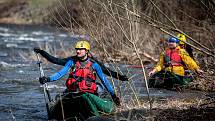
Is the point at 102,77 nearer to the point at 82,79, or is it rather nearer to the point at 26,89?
the point at 82,79

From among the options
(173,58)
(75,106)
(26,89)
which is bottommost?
(75,106)

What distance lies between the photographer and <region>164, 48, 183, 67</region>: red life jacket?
13.9 m

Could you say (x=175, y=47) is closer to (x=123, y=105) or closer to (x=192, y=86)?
(x=192, y=86)

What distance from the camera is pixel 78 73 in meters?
9.80

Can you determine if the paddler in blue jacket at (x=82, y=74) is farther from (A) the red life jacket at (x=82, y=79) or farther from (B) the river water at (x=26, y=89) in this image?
(B) the river water at (x=26, y=89)

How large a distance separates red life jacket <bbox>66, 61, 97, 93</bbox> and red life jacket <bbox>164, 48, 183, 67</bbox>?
14.5ft

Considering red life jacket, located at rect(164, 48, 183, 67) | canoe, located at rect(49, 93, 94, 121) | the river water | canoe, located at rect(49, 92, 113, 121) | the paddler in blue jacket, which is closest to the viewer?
canoe, located at rect(49, 92, 113, 121)

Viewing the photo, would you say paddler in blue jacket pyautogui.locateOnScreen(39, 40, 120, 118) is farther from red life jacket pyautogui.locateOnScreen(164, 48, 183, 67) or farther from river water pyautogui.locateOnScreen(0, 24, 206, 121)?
red life jacket pyautogui.locateOnScreen(164, 48, 183, 67)

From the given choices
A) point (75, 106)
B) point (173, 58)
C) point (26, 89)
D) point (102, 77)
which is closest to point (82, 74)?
point (102, 77)

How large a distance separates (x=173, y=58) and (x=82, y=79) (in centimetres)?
472

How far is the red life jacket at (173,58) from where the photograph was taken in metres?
13.9

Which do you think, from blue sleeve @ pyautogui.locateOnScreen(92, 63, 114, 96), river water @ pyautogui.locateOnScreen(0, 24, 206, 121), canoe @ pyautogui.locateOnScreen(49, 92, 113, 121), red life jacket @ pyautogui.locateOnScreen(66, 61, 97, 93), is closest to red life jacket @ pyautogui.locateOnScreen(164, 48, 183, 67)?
river water @ pyautogui.locateOnScreen(0, 24, 206, 121)

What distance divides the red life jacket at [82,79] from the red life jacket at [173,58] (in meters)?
4.41

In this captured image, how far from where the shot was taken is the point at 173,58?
1386 cm
